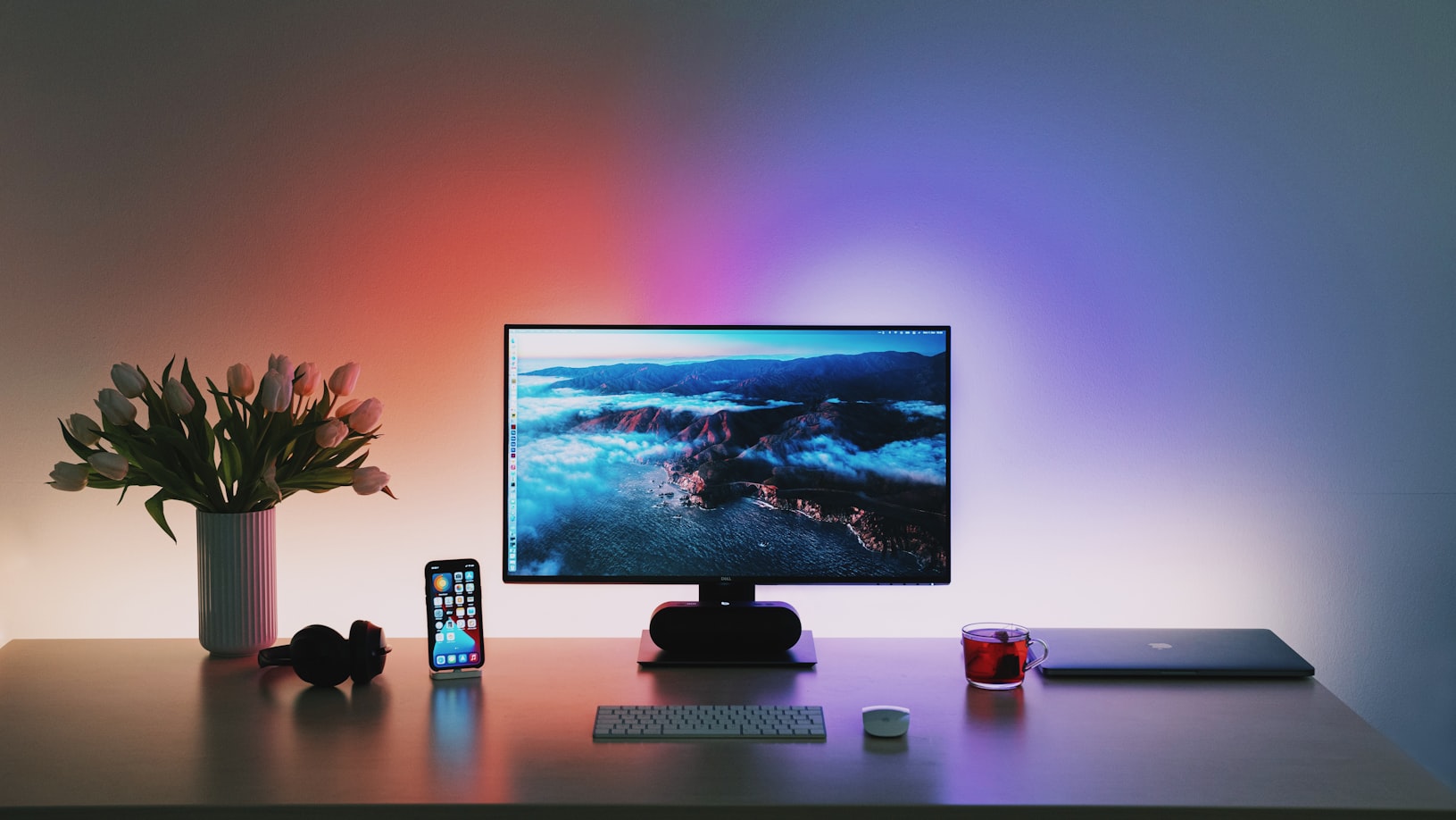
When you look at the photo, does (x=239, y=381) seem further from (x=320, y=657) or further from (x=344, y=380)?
(x=320, y=657)

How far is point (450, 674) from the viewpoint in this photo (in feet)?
5.66

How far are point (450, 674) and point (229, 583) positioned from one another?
1.35 ft

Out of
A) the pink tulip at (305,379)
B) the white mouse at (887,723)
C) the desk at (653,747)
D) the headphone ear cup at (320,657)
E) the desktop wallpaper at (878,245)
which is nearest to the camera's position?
the desk at (653,747)

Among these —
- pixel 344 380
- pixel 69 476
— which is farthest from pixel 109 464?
pixel 344 380

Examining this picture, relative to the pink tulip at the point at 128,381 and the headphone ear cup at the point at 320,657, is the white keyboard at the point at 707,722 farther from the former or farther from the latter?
the pink tulip at the point at 128,381

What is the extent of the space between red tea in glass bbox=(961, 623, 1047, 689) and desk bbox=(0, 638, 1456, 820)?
0.03 meters

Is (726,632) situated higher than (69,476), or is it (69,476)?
(69,476)

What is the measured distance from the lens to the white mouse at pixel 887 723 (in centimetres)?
144

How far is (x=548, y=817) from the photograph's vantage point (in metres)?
1.24

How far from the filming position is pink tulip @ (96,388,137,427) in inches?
69.2

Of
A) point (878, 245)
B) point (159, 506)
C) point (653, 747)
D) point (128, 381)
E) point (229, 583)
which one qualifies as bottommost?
point (653, 747)

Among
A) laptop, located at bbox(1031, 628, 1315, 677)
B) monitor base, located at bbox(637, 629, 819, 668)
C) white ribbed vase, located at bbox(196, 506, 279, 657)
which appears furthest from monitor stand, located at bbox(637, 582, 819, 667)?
white ribbed vase, located at bbox(196, 506, 279, 657)

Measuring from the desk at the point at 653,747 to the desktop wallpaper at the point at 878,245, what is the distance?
0.43 meters

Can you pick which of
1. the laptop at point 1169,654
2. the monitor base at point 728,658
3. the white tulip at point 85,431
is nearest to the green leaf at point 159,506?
the white tulip at point 85,431
